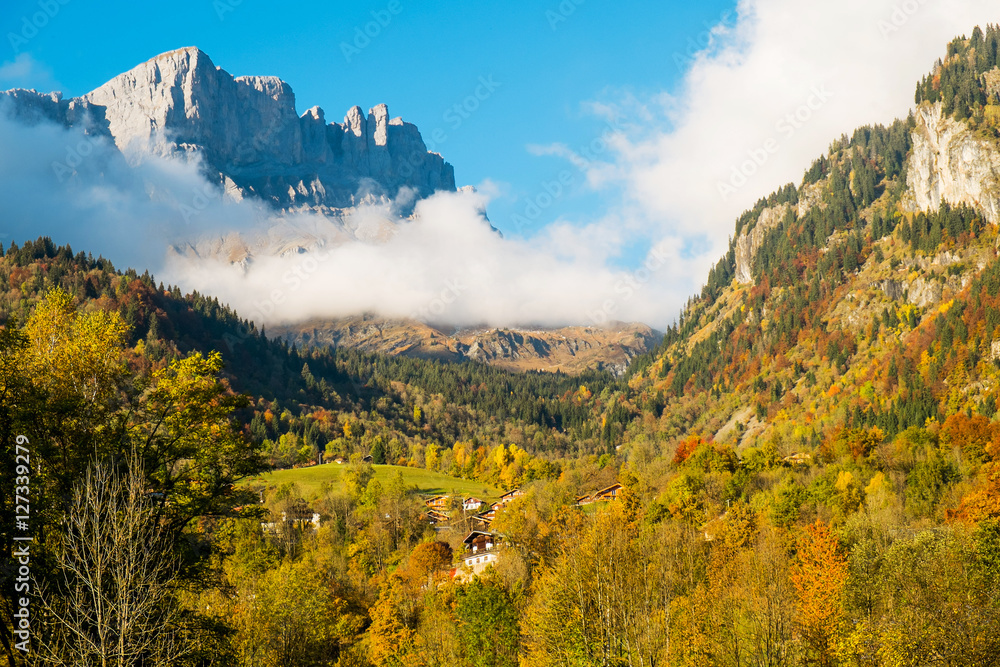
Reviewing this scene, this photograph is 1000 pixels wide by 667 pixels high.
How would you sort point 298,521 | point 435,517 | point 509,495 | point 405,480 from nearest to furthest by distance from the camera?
point 298,521, point 435,517, point 509,495, point 405,480

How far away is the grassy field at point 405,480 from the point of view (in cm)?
14988

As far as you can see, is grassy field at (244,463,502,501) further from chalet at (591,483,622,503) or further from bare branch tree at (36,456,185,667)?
bare branch tree at (36,456,185,667)

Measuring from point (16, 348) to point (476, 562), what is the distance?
84669mm

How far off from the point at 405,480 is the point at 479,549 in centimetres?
6132

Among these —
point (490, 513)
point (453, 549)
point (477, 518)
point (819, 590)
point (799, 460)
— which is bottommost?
point (453, 549)

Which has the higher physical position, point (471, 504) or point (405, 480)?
point (405, 480)

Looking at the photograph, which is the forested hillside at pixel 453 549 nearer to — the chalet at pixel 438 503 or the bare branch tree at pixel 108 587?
the bare branch tree at pixel 108 587

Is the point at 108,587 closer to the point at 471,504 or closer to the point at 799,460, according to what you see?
the point at 799,460

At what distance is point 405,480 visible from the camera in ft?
528

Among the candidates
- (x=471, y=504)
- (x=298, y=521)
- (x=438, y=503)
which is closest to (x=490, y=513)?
(x=471, y=504)

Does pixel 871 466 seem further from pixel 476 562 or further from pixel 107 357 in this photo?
pixel 107 357

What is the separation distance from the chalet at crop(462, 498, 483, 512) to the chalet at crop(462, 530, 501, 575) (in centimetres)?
3010

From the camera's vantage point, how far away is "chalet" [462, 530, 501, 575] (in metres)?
94.6

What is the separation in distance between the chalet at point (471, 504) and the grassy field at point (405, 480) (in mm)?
6667
